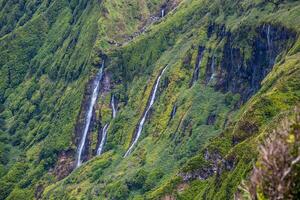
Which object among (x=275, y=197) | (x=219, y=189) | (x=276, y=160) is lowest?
(x=219, y=189)

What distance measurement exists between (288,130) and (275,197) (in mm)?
3047

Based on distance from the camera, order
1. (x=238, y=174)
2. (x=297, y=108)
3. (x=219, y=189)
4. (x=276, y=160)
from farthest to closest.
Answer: (x=219, y=189) < (x=238, y=174) < (x=297, y=108) < (x=276, y=160)

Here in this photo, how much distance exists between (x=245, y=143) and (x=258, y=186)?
563ft

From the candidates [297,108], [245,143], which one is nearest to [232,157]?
[245,143]

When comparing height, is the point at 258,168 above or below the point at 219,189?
above

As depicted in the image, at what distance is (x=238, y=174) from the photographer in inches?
7151

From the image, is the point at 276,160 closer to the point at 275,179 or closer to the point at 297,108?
the point at 275,179

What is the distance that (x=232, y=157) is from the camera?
198 meters

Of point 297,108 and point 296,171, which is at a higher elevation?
point 297,108

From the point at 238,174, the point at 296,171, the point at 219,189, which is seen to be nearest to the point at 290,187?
the point at 296,171

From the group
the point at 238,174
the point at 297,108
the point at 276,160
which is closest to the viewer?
the point at 276,160

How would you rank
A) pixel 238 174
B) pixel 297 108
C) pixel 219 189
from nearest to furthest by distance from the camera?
pixel 297 108 → pixel 238 174 → pixel 219 189

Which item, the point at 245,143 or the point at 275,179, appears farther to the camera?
the point at 245,143

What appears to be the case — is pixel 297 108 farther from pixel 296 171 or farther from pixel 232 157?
pixel 232 157
